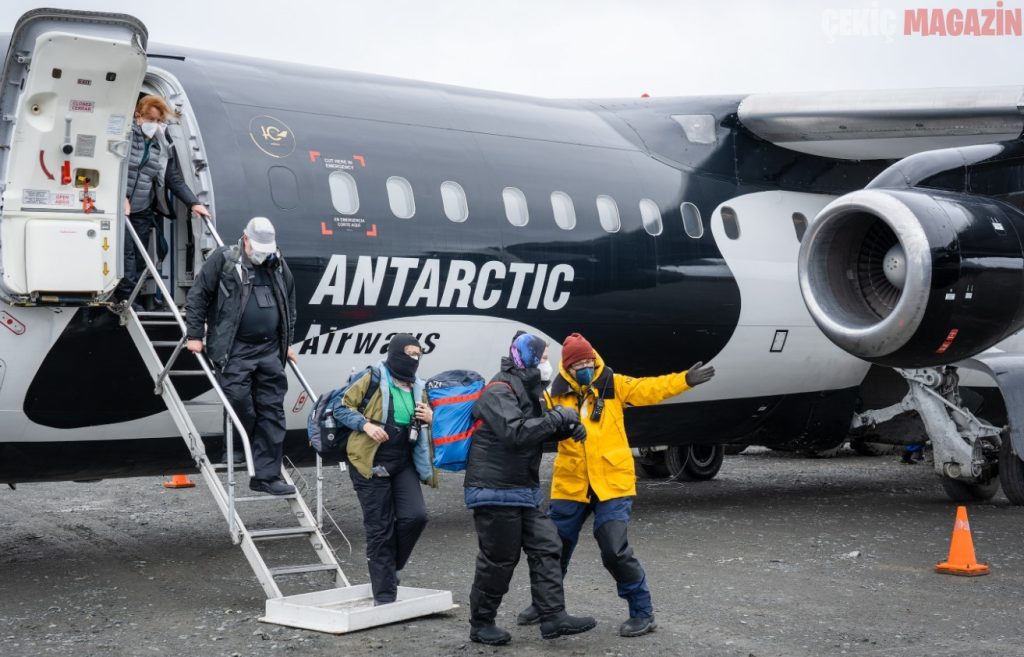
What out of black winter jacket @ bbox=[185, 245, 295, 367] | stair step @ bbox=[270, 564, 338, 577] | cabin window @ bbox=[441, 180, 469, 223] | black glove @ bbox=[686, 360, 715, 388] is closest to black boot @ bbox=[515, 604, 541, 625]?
stair step @ bbox=[270, 564, 338, 577]

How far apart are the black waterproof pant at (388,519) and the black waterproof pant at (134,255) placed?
224cm

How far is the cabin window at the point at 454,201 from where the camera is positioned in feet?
33.9

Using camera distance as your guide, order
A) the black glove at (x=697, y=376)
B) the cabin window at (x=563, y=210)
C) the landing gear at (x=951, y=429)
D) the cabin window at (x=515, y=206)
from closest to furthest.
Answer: the black glove at (x=697, y=376)
the cabin window at (x=515, y=206)
the cabin window at (x=563, y=210)
the landing gear at (x=951, y=429)

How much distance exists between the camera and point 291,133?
9703 mm

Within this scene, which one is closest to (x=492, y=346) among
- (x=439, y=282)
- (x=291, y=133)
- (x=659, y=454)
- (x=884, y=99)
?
(x=439, y=282)

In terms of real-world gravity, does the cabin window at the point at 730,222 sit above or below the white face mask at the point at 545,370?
above

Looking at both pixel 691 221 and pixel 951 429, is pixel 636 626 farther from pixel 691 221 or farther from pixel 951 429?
pixel 951 429

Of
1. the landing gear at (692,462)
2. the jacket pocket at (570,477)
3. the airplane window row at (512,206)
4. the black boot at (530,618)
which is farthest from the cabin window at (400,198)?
the landing gear at (692,462)

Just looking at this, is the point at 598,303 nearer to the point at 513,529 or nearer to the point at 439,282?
the point at 439,282

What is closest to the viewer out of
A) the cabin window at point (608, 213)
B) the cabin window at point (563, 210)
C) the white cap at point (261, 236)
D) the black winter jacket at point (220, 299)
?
the black winter jacket at point (220, 299)

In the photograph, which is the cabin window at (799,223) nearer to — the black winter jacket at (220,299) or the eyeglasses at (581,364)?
the eyeglasses at (581,364)

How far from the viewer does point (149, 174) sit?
8711 mm

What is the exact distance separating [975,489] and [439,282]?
674 cm

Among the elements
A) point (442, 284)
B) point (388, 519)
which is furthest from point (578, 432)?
point (442, 284)
